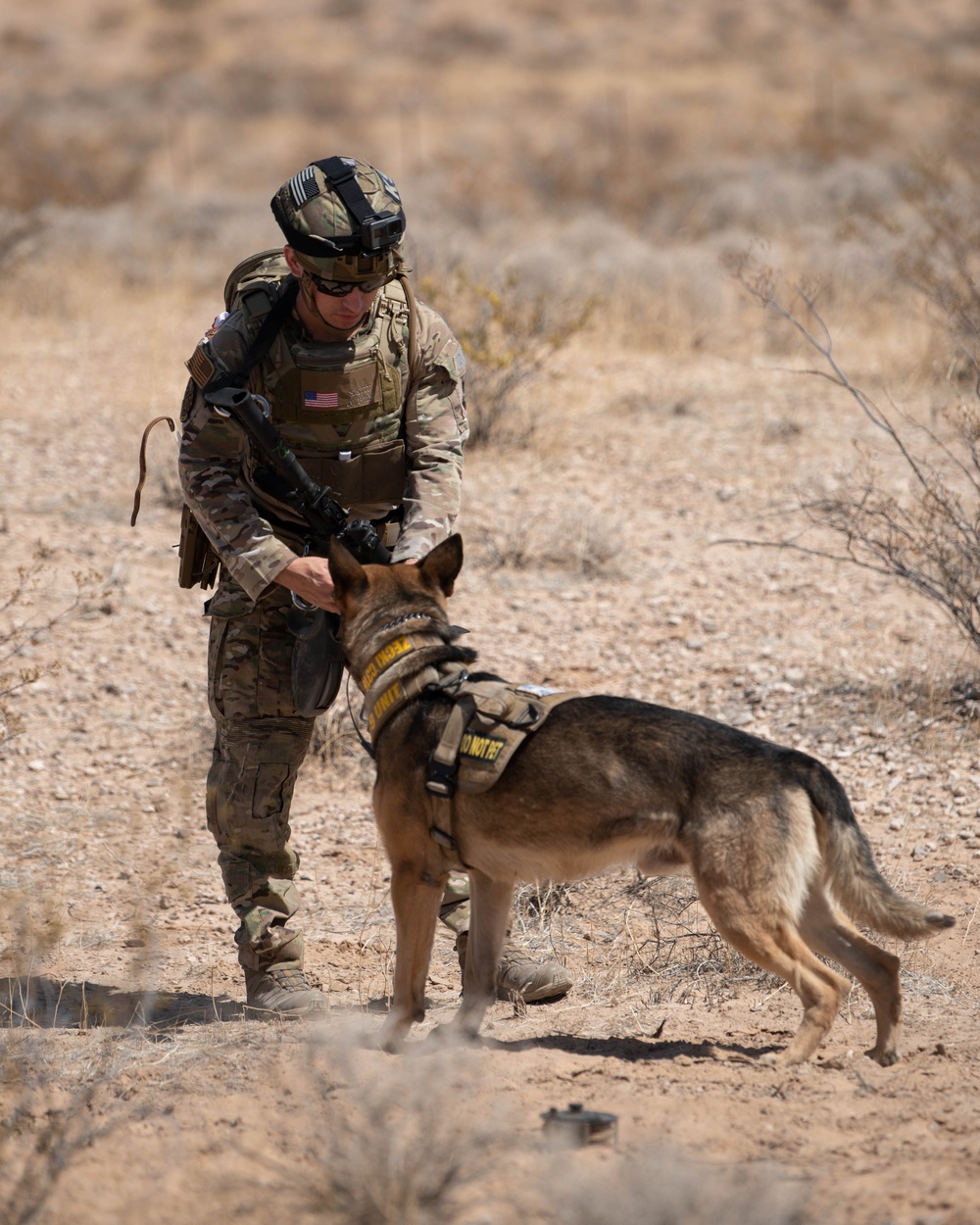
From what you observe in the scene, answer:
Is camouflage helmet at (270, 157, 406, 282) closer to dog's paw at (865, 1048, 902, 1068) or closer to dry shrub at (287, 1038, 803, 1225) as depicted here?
dry shrub at (287, 1038, 803, 1225)

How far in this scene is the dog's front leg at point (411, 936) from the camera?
158 inches

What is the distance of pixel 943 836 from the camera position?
5.84 m

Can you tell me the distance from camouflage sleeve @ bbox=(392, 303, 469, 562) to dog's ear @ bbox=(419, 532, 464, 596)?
269mm

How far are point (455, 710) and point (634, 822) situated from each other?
634 mm

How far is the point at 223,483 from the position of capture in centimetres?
435

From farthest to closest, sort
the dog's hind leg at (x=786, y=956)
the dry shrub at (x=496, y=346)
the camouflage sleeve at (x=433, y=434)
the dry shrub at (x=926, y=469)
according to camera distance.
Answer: the dry shrub at (x=496, y=346) < the dry shrub at (x=926, y=469) < the camouflage sleeve at (x=433, y=434) < the dog's hind leg at (x=786, y=956)

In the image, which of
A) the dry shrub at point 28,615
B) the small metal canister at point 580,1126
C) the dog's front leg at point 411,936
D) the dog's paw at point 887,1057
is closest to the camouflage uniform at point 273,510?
the dog's front leg at point 411,936

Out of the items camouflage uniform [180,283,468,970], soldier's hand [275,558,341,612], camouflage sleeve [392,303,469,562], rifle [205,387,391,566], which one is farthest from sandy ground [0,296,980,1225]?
camouflage sleeve [392,303,469,562]

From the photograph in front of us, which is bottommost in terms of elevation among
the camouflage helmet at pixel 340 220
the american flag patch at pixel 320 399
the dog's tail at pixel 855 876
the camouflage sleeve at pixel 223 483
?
the dog's tail at pixel 855 876

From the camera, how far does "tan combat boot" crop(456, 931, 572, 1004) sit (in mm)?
4594

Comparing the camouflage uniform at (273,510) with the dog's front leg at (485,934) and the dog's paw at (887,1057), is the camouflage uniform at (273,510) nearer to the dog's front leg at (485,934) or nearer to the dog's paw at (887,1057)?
the dog's front leg at (485,934)

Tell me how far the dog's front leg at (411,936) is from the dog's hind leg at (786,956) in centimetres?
85

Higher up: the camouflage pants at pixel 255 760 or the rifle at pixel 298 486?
the rifle at pixel 298 486

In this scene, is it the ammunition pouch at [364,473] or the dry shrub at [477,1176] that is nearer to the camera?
the dry shrub at [477,1176]
